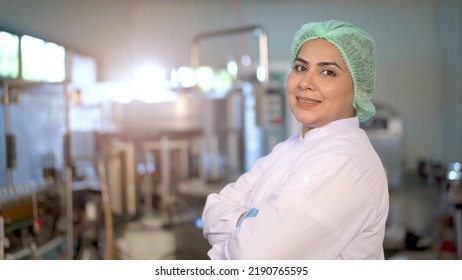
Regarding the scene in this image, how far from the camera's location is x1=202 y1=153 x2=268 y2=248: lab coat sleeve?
98 centimetres

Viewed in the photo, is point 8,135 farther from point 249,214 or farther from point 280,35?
point 280,35

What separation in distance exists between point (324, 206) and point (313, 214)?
2cm

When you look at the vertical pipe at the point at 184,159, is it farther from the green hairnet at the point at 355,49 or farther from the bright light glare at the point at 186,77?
the green hairnet at the point at 355,49

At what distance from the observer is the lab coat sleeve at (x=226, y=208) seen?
0.98 metres

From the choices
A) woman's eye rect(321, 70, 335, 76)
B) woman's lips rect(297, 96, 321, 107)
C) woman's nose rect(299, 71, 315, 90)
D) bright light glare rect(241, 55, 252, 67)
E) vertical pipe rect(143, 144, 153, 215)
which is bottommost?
vertical pipe rect(143, 144, 153, 215)

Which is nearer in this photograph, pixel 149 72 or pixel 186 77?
pixel 186 77

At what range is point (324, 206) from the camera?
2.72 ft

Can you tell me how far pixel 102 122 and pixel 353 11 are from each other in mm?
1716

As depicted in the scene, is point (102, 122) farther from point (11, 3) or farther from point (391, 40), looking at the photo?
point (391, 40)

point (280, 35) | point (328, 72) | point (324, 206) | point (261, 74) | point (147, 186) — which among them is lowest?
point (147, 186)

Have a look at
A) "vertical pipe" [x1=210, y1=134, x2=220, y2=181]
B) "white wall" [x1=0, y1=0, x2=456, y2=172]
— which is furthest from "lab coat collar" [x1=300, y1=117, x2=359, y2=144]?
"white wall" [x1=0, y1=0, x2=456, y2=172]

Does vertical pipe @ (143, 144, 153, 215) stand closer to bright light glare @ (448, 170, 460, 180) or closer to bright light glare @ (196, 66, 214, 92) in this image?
bright light glare @ (196, 66, 214, 92)

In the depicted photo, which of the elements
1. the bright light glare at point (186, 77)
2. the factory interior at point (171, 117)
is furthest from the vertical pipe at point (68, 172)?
the bright light glare at point (186, 77)

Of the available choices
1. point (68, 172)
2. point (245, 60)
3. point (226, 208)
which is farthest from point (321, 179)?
point (245, 60)
